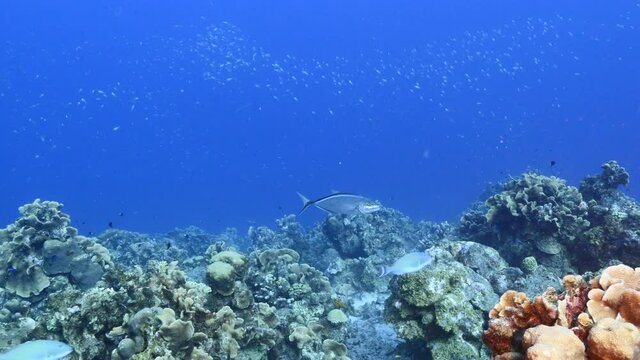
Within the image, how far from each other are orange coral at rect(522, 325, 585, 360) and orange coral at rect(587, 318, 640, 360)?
82 millimetres

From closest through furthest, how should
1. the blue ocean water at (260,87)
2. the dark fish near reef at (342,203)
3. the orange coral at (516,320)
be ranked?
the orange coral at (516,320) → the dark fish near reef at (342,203) → the blue ocean water at (260,87)

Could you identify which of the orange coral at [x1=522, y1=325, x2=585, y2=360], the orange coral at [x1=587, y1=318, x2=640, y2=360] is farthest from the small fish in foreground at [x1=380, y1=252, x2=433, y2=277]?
the orange coral at [x1=587, y1=318, x2=640, y2=360]

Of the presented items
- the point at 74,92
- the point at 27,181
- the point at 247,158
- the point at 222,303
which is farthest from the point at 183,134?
the point at 222,303

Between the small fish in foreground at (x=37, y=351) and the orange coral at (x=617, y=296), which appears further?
the small fish in foreground at (x=37, y=351)

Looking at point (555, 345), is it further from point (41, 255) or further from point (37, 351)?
point (41, 255)

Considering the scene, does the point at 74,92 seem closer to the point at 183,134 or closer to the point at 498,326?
the point at 183,134

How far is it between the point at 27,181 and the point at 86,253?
181822 mm

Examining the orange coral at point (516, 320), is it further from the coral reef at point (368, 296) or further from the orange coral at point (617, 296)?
the orange coral at point (617, 296)

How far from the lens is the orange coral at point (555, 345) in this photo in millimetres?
2643

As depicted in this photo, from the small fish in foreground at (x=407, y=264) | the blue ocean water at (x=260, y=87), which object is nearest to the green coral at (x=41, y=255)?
the small fish in foreground at (x=407, y=264)

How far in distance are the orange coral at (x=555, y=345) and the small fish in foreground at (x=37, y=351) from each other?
13.1 feet

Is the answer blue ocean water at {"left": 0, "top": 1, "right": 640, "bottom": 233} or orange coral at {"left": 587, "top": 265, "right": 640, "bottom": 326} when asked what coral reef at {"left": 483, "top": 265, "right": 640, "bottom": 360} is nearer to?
orange coral at {"left": 587, "top": 265, "right": 640, "bottom": 326}

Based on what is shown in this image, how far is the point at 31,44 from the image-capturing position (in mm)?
157625

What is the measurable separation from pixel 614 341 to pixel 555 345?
12.4 inches
